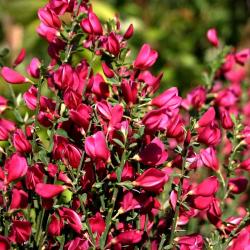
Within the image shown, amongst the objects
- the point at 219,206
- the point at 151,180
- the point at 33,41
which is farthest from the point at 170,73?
the point at 151,180

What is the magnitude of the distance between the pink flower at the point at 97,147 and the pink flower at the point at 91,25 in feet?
0.70

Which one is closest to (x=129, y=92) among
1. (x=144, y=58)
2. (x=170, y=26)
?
(x=144, y=58)

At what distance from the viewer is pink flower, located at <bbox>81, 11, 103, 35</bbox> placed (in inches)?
40.0

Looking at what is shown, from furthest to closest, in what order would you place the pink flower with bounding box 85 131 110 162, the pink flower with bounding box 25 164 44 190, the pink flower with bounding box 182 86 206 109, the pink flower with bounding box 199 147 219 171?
the pink flower with bounding box 182 86 206 109 → the pink flower with bounding box 199 147 219 171 → the pink flower with bounding box 25 164 44 190 → the pink flower with bounding box 85 131 110 162

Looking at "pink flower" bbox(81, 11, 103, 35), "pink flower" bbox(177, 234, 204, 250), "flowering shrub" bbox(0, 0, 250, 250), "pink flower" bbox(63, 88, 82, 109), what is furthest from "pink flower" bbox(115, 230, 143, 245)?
"pink flower" bbox(81, 11, 103, 35)

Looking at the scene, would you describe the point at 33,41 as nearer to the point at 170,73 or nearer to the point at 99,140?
the point at 170,73

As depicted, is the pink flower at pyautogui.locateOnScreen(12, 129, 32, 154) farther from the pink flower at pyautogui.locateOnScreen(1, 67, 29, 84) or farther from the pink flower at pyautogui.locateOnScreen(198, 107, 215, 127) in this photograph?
the pink flower at pyautogui.locateOnScreen(198, 107, 215, 127)

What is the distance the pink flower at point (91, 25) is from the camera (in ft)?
3.34

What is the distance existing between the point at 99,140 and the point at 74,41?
25cm

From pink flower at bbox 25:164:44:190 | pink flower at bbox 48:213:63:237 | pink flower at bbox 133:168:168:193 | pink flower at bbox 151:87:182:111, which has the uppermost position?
pink flower at bbox 151:87:182:111

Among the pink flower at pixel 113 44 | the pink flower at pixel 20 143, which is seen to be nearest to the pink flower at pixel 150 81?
A: the pink flower at pixel 113 44

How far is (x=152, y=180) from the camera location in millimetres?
906

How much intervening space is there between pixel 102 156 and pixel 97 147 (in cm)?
2

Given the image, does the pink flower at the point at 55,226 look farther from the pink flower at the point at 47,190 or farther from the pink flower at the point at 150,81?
the pink flower at the point at 150,81
